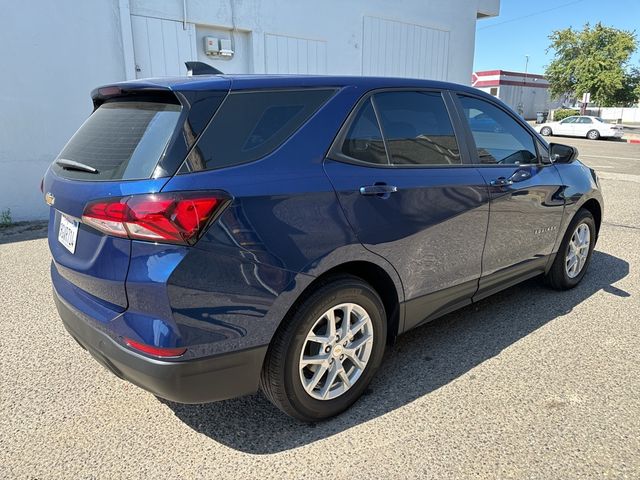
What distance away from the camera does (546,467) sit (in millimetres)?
2264

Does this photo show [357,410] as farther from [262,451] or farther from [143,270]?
[143,270]

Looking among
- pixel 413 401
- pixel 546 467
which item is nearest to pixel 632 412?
A: pixel 546 467

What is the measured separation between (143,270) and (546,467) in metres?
2.02

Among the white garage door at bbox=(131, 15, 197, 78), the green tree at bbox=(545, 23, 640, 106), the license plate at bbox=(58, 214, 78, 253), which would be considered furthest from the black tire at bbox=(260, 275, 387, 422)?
the green tree at bbox=(545, 23, 640, 106)

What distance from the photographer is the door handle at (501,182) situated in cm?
328

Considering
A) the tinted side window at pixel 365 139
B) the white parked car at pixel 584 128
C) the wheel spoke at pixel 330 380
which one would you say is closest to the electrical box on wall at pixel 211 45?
the tinted side window at pixel 365 139

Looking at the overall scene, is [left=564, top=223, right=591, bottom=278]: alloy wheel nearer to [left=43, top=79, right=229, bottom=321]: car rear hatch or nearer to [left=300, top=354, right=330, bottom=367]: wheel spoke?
[left=300, top=354, right=330, bottom=367]: wheel spoke

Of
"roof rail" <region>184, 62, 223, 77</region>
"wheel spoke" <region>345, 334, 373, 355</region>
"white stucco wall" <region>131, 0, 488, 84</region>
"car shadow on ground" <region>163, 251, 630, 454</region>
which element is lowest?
"car shadow on ground" <region>163, 251, 630, 454</region>

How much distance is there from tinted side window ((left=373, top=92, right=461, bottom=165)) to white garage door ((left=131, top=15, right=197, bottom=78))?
219 inches

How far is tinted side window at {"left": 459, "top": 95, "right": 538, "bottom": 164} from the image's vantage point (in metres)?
3.33

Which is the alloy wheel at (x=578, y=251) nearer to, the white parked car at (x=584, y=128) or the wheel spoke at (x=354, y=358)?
the wheel spoke at (x=354, y=358)

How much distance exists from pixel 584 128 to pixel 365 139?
31.2 m

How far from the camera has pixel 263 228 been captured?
6.92 feet

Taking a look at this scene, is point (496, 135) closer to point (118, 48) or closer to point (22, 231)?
point (118, 48)
